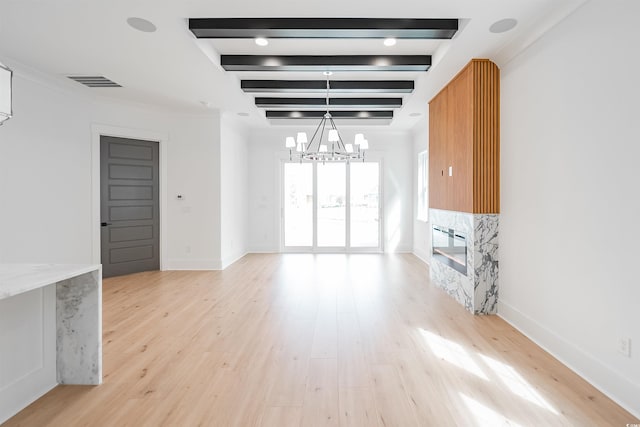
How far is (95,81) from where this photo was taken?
4574mm

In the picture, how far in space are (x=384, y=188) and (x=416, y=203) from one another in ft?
2.67

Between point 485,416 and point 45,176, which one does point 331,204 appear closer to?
point 45,176

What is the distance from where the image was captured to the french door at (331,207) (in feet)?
26.3

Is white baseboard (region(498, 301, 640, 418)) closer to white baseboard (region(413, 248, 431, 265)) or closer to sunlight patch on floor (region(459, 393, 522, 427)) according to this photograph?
sunlight patch on floor (region(459, 393, 522, 427))

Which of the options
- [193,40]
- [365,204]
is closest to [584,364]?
[193,40]

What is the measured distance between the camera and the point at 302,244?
810 centimetres

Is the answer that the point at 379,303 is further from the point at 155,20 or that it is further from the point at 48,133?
the point at 48,133

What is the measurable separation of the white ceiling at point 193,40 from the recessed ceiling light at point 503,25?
2.0 inches

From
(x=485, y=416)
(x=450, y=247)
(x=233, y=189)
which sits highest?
(x=233, y=189)

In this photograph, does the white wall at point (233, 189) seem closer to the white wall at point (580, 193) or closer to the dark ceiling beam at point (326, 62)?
the dark ceiling beam at point (326, 62)

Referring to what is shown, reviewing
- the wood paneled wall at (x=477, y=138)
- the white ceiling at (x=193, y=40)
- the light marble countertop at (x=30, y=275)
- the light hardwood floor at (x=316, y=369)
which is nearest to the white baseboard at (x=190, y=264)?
the light hardwood floor at (x=316, y=369)

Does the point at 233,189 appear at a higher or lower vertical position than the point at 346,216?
higher

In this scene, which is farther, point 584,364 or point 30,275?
point 584,364

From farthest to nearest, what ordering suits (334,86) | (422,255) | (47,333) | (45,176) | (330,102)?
(422,255), (330,102), (334,86), (45,176), (47,333)
